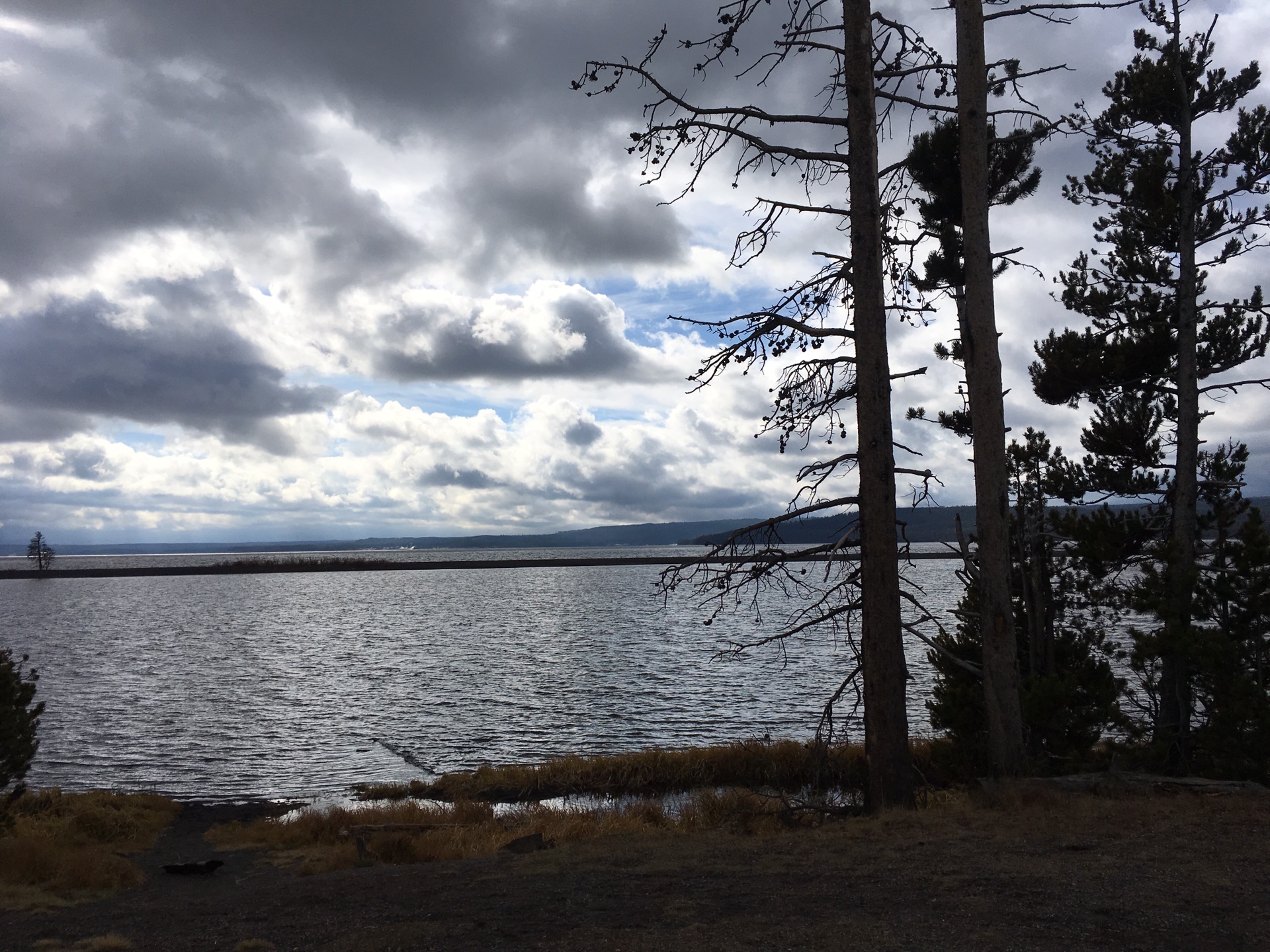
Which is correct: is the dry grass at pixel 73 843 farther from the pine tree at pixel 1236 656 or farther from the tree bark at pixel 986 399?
the pine tree at pixel 1236 656

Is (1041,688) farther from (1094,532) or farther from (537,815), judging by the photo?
(537,815)

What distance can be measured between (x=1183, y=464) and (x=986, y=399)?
7.17 meters

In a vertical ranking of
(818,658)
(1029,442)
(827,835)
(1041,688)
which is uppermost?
(1029,442)

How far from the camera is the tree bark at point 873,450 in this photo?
448 inches

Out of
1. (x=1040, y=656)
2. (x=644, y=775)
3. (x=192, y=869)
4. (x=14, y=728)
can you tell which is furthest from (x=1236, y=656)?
(x=14, y=728)

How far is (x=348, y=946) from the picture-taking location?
6.69 meters

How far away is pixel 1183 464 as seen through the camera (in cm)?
1623

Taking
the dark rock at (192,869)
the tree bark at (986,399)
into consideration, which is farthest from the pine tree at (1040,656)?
the dark rock at (192,869)

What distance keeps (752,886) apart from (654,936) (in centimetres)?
166

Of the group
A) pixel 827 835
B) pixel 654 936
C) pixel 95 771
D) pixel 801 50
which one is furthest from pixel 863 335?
pixel 95 771

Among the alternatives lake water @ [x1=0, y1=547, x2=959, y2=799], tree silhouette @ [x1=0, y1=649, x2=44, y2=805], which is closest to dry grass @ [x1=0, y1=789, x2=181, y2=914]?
tree silhouette @ [x1=0, y1=649, x2=44, y2=805]

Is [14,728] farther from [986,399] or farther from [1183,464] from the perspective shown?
[1183,464]

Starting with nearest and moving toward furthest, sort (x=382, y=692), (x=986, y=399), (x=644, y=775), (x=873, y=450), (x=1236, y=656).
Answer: (x=873, y=450) < (x=986, y=399) < (x=1236, y=656) < (x=644, y=775) < (x=382, y=692)

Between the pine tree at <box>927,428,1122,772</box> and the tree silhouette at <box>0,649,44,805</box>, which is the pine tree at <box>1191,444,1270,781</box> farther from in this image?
the tree silhouette at <box>0,649,44,805</box>
